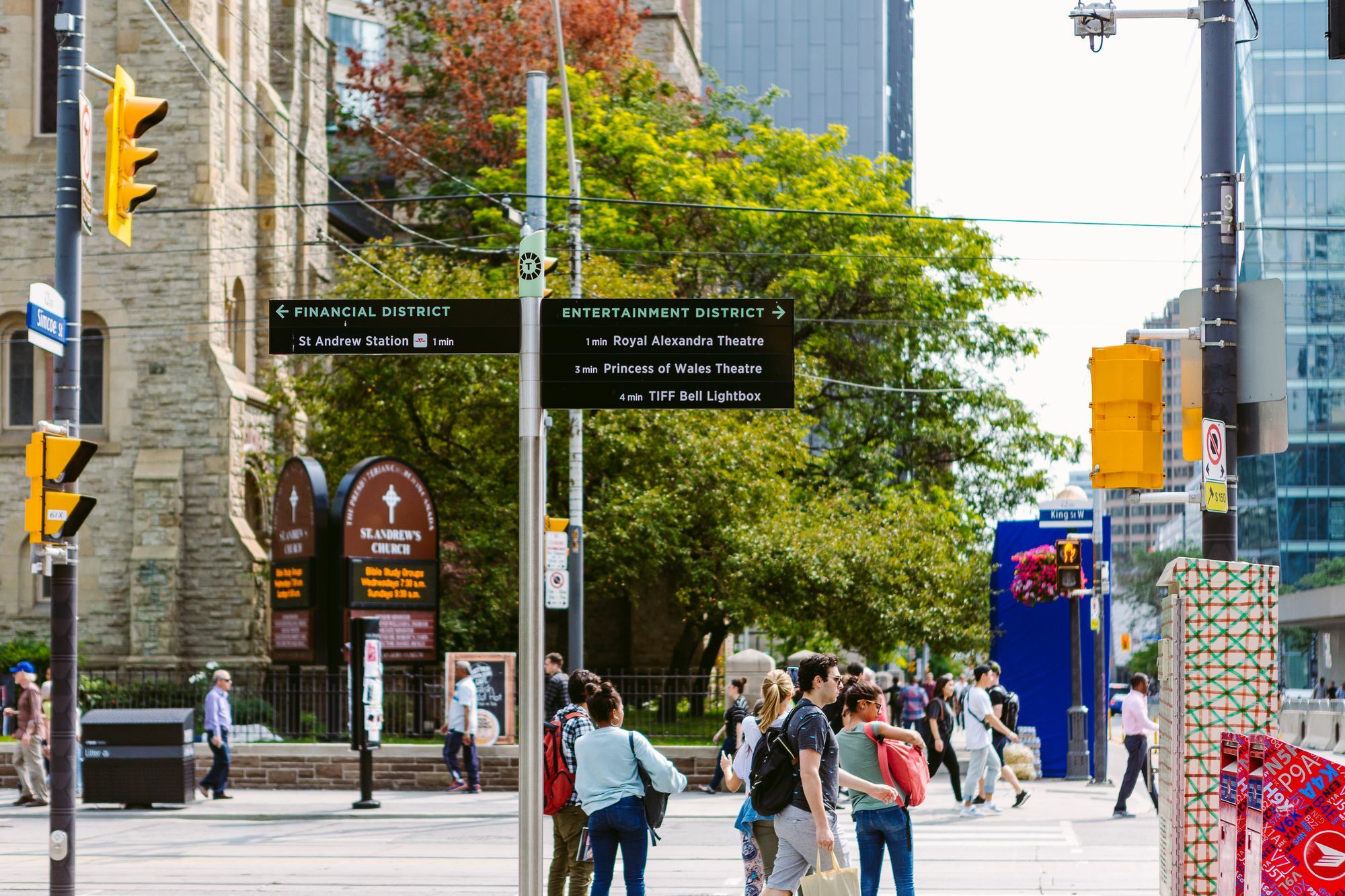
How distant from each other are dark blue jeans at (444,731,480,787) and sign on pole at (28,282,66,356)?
11.5 meters

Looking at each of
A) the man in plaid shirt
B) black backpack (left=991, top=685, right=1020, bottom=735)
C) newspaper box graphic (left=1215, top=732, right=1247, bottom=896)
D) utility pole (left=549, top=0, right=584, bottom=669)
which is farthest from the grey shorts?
utility pole (left=549, top=0, right=584, bottom=669)

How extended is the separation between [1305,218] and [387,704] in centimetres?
5424

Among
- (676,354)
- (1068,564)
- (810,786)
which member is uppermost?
(676,354)

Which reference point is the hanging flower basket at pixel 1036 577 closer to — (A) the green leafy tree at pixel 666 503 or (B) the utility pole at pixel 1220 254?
(A) the green leafy tree at pixel 666 503

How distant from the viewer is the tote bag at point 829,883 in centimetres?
853

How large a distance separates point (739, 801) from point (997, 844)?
5.08 meters

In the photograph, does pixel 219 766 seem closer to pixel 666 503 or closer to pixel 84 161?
pixel 666 503

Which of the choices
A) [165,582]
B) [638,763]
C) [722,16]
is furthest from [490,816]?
[722,16]

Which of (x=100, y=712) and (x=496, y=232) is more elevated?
(x=496, y=232)

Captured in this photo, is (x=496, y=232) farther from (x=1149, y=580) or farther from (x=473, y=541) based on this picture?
(x=1149, y=580)

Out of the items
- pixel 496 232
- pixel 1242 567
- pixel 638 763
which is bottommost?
pixel 638 763

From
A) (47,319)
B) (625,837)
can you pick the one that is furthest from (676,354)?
(47,319)

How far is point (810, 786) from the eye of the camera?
838cm

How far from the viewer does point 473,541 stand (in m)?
26.8
